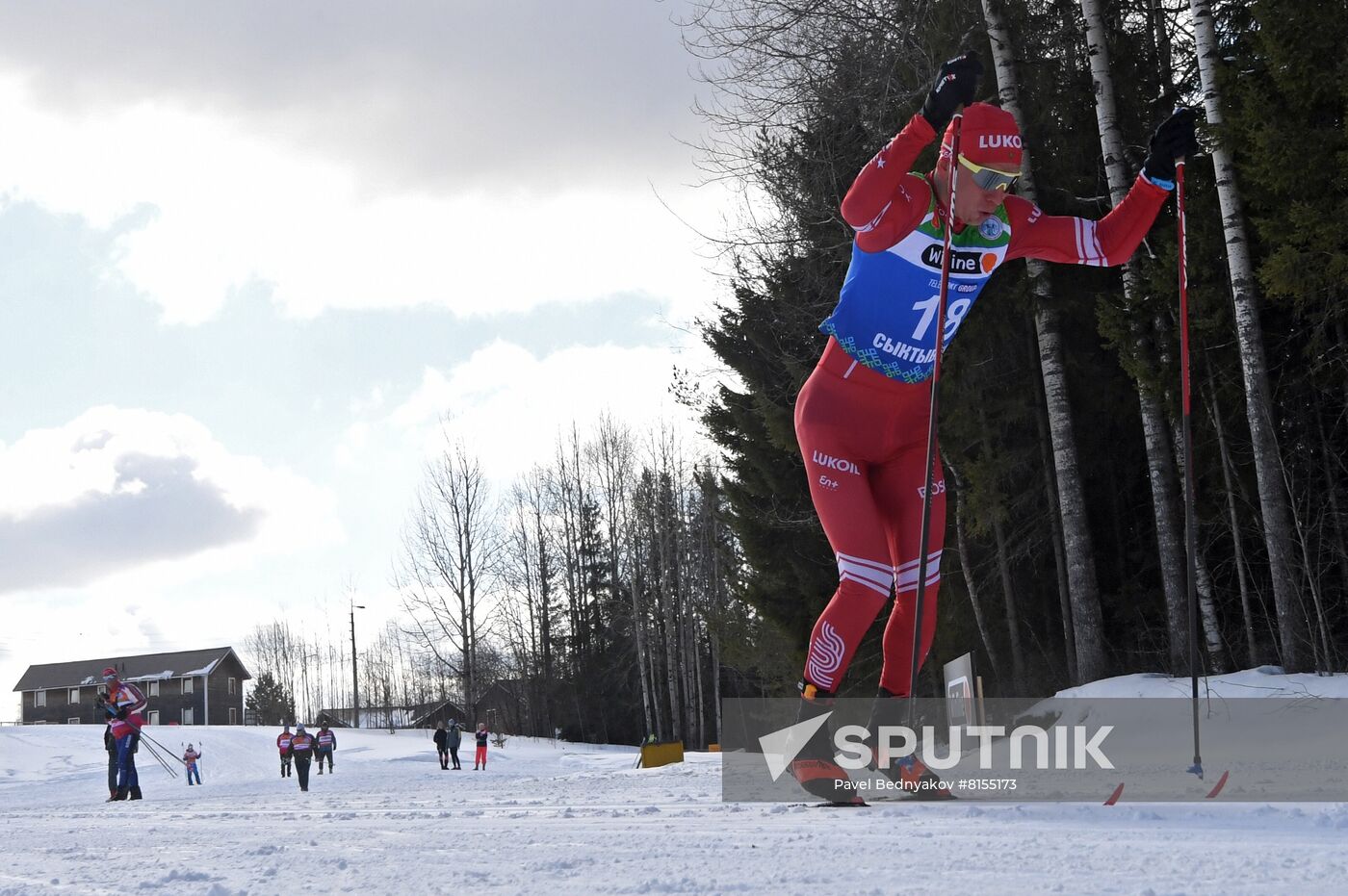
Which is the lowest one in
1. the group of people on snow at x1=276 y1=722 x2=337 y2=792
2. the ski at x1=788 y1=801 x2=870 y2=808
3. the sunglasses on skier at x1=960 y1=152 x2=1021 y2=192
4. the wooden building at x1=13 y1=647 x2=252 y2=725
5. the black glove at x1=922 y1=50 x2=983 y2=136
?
the wooden building at x1=13 y1=647 x2=252 y2=725

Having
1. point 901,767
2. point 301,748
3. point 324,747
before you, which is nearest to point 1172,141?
point 901,767

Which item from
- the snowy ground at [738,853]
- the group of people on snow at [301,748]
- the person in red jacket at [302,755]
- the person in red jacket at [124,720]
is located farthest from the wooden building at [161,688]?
the snowy ground at [738,853]

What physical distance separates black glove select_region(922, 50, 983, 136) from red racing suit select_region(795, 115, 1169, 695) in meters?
0.34

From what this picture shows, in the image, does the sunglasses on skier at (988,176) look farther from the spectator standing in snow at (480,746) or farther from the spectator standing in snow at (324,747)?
the spectator standing in snow at (324,747)

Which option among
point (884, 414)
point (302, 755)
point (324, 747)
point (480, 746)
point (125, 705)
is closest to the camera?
point (884, 414)

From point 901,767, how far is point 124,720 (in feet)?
41.8

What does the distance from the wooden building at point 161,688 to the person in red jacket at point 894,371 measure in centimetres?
7474

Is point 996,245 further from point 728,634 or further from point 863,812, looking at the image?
point 728,634

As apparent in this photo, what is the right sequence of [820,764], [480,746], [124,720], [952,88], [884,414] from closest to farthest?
[952,88], [820,764], [884,414], [124,720], [480,746]

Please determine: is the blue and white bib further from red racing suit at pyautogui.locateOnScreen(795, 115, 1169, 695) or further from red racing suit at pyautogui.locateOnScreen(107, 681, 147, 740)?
red racing suit at pyautogui.locateOnScreen(107, 681, 147, 740)

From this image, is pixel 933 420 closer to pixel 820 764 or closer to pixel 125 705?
pixel 820 764

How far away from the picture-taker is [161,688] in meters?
73.4

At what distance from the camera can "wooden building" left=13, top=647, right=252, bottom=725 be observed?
71.9 meters

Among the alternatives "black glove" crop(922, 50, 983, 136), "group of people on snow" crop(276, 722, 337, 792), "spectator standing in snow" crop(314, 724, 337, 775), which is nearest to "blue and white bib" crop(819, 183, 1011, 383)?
"black glove" crop(922, 50, 983, 136)
